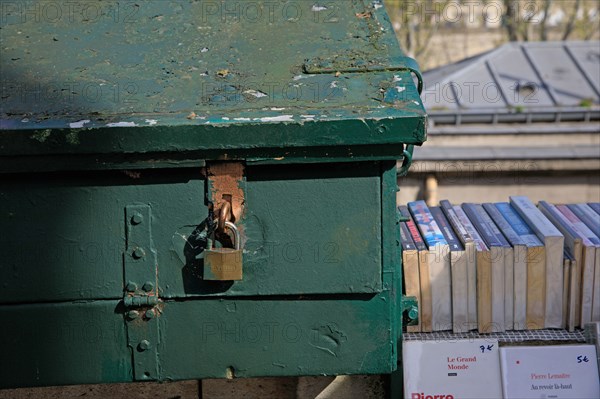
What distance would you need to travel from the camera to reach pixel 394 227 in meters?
2.89

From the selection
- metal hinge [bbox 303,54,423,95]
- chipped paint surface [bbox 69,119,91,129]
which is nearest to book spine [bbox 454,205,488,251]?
metal hinge [bbox 303,54,423,95]

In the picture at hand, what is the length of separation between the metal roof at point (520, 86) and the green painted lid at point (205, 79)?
560 cm

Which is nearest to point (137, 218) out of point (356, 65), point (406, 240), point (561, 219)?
point (356, 65)

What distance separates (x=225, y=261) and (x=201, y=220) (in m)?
0.18

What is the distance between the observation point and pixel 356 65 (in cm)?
306

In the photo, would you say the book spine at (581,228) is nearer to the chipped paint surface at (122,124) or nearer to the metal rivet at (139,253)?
the metal rivet at (139,253)

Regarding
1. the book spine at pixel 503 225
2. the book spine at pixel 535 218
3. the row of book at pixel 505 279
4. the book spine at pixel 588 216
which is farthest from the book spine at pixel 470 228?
the book spine at pixel 588 216

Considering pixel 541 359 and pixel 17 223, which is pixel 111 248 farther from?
Answer: pixel 541 359

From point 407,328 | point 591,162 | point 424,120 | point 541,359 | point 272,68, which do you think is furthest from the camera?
point 591,162

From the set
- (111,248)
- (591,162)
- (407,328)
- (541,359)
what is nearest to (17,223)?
(111,248)

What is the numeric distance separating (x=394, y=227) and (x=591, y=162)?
571 centimetres

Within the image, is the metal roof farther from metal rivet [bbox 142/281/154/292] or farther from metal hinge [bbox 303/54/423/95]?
metal rivet [bbox 142/281/154/292]

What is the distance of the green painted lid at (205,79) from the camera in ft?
8.89

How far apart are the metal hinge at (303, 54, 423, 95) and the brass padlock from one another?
0.69 meters
